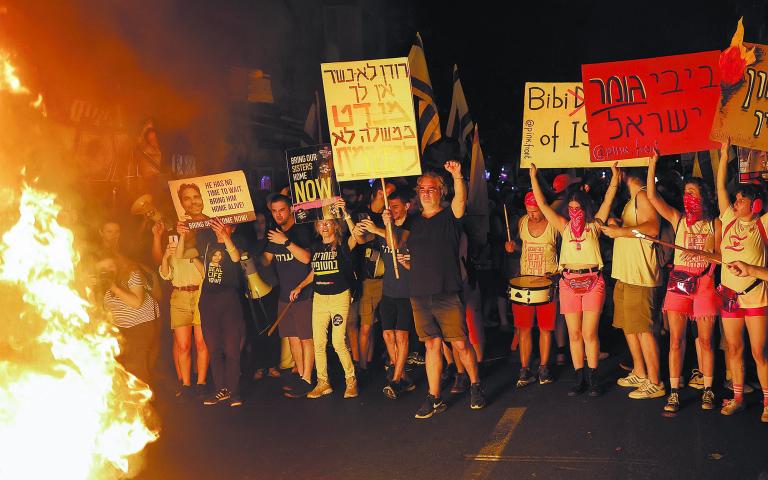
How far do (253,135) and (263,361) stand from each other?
19.4 feet

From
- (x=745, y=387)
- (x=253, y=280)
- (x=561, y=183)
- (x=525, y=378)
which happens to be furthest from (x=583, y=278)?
(x=253, y=280)

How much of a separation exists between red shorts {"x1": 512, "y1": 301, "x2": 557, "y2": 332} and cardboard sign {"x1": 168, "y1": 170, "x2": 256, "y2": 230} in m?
2.83

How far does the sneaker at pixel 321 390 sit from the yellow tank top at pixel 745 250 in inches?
151

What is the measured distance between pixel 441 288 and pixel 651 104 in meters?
2.60

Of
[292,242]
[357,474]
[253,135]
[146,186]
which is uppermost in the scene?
[253,135]

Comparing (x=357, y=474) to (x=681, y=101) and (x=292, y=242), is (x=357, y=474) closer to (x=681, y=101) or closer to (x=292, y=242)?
(x=292, y=242)

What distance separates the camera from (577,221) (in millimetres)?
7426

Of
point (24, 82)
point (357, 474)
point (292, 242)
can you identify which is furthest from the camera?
point (292, 242)

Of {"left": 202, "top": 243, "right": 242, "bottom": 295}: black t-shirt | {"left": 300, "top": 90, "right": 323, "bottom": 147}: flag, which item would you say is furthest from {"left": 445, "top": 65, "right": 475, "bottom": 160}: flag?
{"left": 202, "top": 243, "right": 242, "bottom": 295}: black t-shirt

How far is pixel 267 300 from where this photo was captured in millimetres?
9242

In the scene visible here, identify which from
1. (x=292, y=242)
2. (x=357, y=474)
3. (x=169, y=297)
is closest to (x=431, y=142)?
(x=292, y=242)

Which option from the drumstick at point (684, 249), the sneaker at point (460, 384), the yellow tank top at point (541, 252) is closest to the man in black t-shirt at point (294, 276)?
the sneaker at point (460, 384)

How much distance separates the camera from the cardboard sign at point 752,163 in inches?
291

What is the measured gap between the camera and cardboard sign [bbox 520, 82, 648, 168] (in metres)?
8.03
